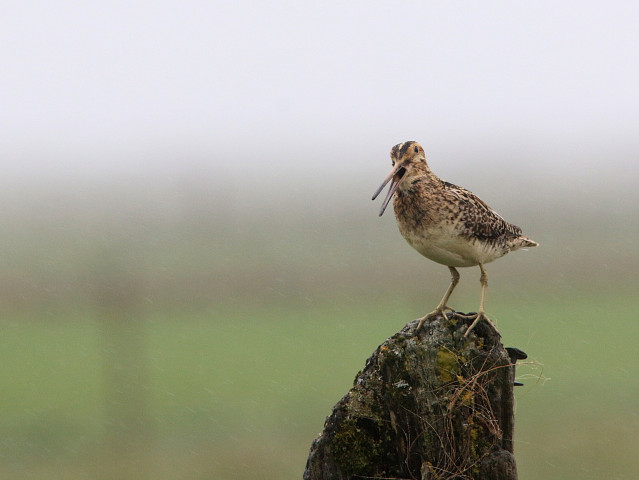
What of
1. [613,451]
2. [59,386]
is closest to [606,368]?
[613,451]

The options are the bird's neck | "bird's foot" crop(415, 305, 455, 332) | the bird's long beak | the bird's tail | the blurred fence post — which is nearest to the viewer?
"bird's foot" crop(415, 305, 455, 332)

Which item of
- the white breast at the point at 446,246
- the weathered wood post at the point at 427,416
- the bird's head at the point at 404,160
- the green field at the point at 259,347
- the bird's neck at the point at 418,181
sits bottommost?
the green field at the point at 259,347

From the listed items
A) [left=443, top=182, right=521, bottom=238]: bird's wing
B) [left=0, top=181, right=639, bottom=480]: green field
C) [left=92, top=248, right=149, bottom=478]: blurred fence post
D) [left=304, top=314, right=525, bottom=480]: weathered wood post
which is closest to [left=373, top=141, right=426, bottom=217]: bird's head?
[left=443, top=182, right=521, bottom=238]: bird's wing

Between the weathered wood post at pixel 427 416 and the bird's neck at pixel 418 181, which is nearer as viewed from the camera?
the weathered wood post at pixel 427 416

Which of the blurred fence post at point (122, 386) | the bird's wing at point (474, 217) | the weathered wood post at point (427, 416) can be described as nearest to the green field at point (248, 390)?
the blurred fence post at point (122, 386)

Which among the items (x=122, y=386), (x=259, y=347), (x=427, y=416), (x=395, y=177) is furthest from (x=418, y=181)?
(x=259, y=347)

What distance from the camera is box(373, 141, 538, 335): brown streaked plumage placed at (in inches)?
200

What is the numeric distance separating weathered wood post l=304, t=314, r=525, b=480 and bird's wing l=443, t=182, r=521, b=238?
2.83 ft

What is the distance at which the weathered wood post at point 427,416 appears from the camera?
443cm

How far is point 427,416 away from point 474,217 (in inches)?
58.4

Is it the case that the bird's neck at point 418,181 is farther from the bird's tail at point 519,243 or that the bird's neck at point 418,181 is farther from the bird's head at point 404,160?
the bird's tail at point 519,243

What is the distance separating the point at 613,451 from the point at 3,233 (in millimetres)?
78444

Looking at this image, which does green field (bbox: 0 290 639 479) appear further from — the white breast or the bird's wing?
the white breast

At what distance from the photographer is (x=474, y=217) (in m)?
5.29
